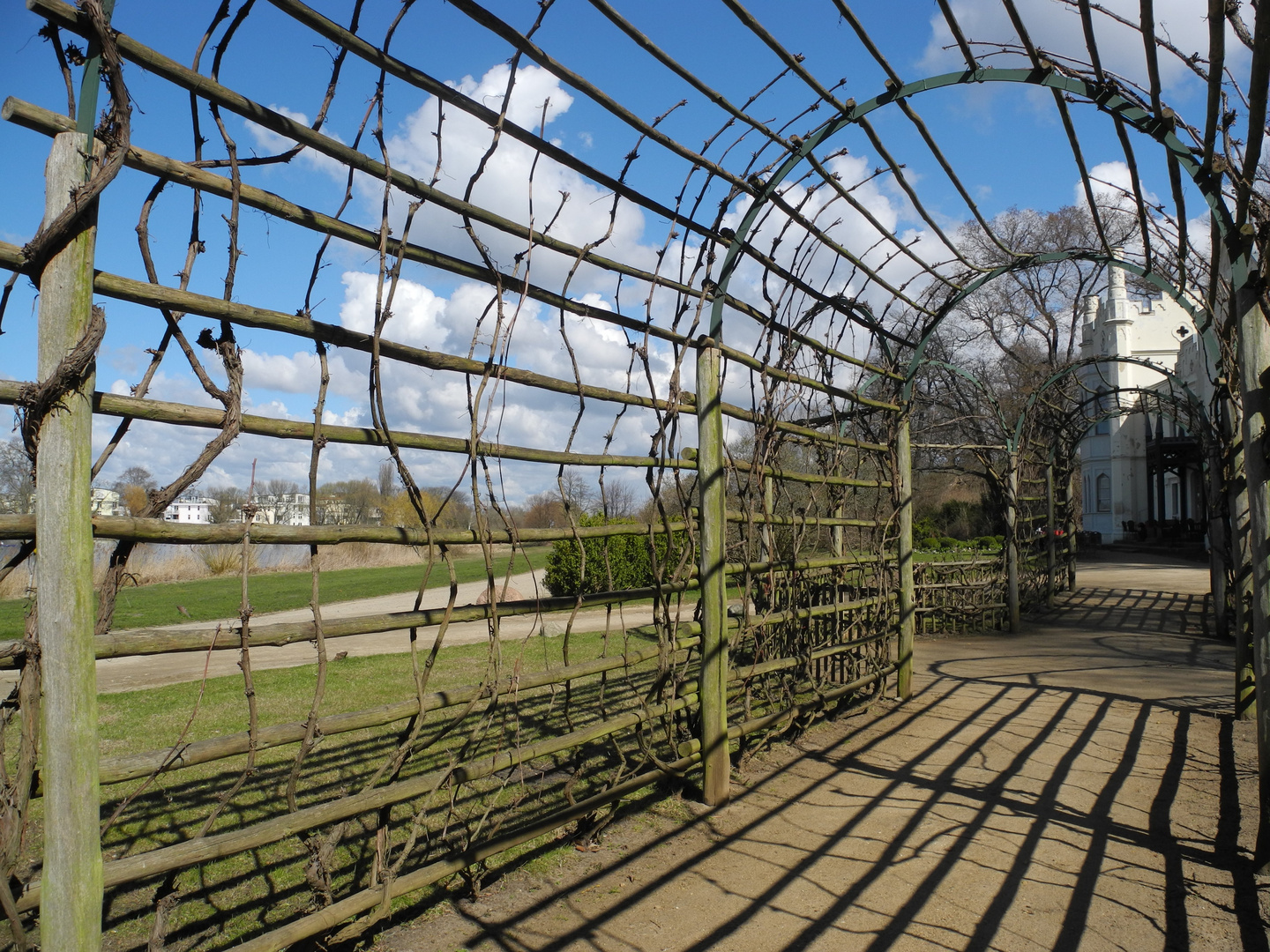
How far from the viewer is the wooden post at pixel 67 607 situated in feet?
5.50

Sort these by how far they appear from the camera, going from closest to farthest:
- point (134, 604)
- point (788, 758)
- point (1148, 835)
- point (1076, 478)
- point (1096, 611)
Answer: point (1148, 835), point (788, 758), point (1096, 611), point (134, 604), point (1076, 478)

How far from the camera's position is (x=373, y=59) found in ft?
7.62

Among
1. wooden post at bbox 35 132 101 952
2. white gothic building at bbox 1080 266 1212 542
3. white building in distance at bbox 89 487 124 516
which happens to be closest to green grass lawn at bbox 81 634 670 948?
wooden post at bbox 35 132 101 952

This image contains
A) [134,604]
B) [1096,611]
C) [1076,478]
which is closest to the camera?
[1096,611]

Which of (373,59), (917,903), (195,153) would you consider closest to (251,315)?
(195,153)

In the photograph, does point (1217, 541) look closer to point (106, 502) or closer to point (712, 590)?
point (712, 590)

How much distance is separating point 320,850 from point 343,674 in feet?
19.1

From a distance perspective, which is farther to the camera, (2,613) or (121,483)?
(2,613)

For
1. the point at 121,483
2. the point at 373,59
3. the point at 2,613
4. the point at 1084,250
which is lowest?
the point at 2,613

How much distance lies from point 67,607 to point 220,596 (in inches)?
603

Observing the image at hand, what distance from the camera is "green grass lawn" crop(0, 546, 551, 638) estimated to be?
37.2 feet

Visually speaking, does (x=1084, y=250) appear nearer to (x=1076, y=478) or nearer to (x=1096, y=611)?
(x=1096, y=611)

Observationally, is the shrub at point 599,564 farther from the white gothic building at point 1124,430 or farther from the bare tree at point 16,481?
the white gothic building at point 1124,430

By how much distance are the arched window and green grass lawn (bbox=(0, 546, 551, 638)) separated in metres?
24.5
